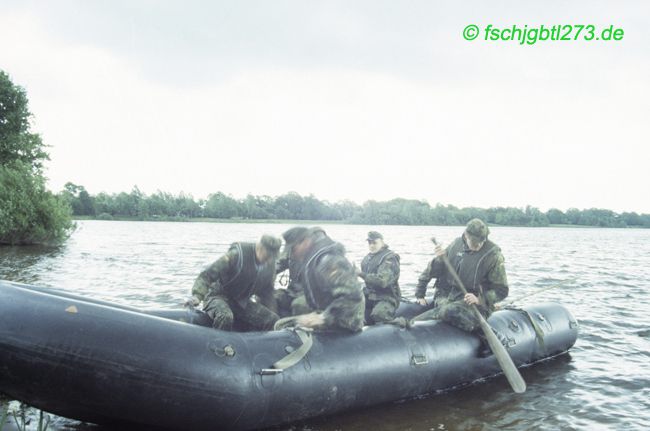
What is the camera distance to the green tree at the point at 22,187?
74.4 feet

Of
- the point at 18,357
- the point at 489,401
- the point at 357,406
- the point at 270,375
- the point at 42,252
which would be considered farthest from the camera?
the point at 42,252

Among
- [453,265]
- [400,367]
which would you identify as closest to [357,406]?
[400,367]

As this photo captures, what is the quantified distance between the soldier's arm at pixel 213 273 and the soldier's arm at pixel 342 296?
3.31 feet

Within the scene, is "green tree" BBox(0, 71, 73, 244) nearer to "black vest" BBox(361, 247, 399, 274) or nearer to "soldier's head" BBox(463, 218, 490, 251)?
"black vest" BBox(361, 247, 399, 274)

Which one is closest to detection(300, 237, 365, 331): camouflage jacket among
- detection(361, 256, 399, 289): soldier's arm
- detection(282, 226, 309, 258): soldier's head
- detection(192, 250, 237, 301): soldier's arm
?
detection(282, 226, 309, 258): soldier's head

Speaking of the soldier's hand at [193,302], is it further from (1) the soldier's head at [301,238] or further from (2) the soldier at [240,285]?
(1) the soldier's head at [301,238]

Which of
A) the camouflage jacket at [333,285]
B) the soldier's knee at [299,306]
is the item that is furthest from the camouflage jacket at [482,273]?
the camouflage jacket at [333,285]

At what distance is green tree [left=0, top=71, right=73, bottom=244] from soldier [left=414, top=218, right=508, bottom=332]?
69.2 ft

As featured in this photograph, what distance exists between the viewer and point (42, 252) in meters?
21.5

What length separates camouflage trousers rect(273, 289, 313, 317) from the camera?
21.1ft

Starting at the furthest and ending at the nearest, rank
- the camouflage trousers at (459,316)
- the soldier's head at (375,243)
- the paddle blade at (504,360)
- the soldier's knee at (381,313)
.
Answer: the soldier's head at (375,243) < the soldier's knee at (381,313) < the camouflage trousers at (459,316) < the paddle blade at (504,360)

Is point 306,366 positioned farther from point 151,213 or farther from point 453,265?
point 151,213

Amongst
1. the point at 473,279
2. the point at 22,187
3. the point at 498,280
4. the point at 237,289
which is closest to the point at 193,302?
the point at 237,289

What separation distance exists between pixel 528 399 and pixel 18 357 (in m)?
5.28
